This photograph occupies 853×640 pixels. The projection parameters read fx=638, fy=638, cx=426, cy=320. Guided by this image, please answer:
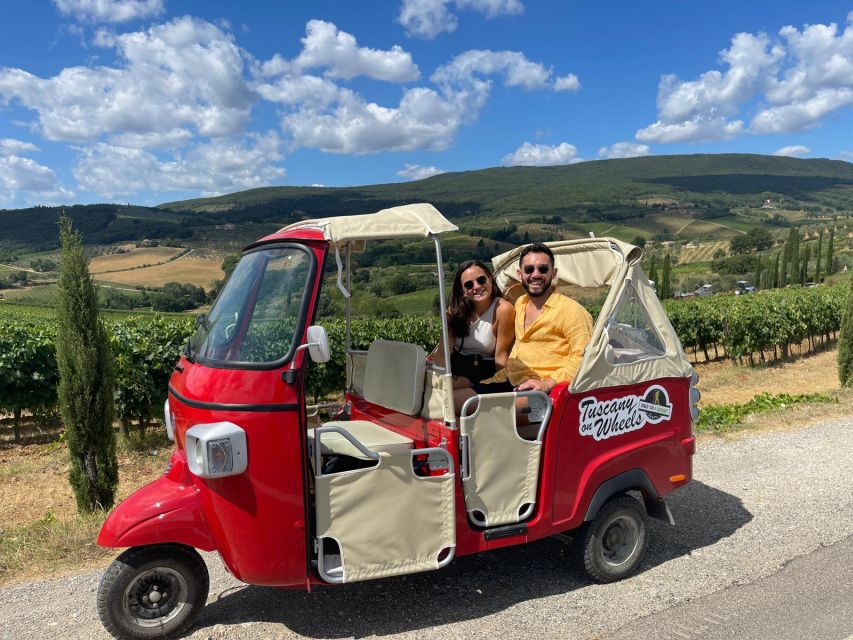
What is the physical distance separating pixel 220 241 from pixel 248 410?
98185 mm

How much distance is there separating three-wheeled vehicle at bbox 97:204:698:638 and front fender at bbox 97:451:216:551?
0.01 meters

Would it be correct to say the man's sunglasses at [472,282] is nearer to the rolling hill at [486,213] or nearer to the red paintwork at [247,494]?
the red paintwork at [247,494]

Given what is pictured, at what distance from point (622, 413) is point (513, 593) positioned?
4.96ft

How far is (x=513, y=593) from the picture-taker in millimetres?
4508

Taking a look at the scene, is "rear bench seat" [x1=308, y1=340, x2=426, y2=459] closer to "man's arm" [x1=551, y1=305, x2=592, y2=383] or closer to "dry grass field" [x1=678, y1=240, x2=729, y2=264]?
"man's arm" [x1=551, y1=305, x2=592, y2=383]

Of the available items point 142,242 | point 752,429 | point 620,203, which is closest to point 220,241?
point 142,242

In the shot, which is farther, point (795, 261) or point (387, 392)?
point (795, 261)

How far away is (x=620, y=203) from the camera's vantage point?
539ft

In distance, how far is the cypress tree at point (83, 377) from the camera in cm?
662

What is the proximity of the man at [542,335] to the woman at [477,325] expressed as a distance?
114mm

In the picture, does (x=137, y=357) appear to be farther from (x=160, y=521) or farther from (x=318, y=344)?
(x=318, y=344)

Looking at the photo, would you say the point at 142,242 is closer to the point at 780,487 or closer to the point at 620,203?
the point at 780,487

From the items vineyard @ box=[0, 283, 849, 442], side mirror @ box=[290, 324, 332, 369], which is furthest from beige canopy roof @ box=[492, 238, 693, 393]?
vineyard @ box=[0, 283, 849, 442]

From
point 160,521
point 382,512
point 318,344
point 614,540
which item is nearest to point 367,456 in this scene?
point 382,512
